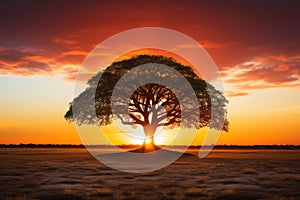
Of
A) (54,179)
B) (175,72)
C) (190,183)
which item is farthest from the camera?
(175,72)

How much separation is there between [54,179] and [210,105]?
115 feet

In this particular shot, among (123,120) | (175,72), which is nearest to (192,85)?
(175,72)

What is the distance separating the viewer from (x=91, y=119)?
55.1m

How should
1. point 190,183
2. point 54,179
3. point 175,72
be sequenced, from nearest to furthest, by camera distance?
point 190,183 → point 54,179 → point 175,72

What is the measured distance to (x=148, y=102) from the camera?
183 ft

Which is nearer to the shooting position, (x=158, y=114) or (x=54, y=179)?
(x=54, y=179)

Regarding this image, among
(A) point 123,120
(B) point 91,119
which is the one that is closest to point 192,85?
(A) point 123,120

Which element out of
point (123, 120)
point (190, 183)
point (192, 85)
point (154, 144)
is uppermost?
point (192, 85)

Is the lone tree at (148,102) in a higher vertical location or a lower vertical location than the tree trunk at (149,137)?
higher

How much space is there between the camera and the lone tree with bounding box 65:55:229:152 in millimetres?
53719

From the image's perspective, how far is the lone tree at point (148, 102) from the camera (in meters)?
53.7

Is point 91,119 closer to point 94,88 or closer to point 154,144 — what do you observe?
point 94,88

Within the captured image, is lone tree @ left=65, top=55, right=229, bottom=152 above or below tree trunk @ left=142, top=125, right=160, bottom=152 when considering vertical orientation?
above

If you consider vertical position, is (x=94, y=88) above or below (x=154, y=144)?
above
